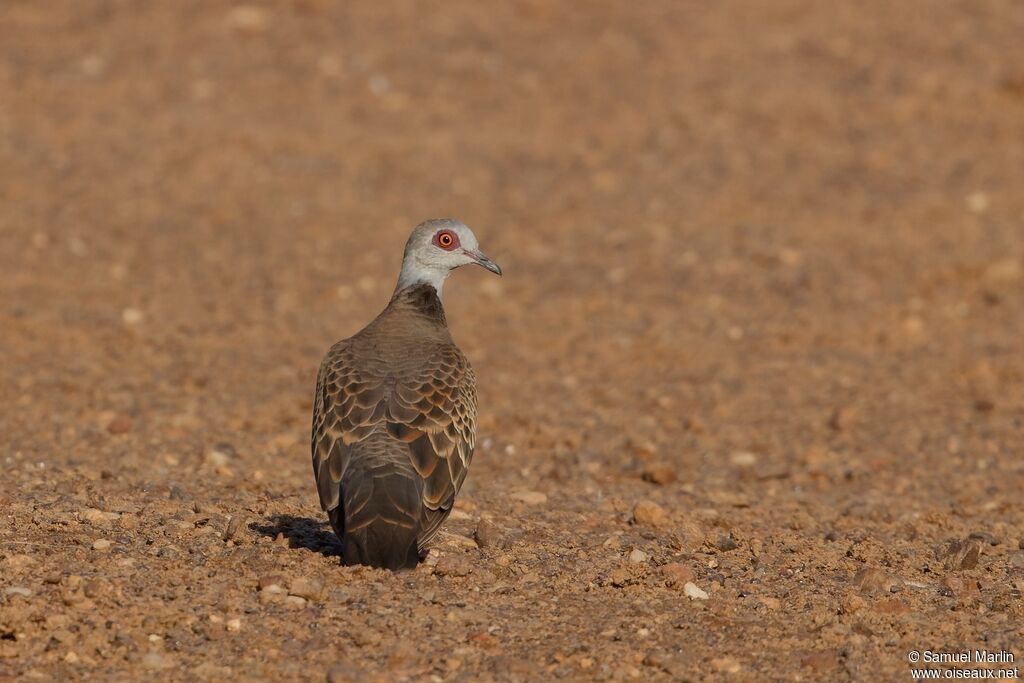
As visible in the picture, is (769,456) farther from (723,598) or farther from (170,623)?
(170,623)

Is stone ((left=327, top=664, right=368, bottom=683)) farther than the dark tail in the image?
No

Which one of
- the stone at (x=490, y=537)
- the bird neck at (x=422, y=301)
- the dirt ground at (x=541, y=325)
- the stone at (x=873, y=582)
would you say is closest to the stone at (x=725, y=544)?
the dirt ground at (x=541, y=325)

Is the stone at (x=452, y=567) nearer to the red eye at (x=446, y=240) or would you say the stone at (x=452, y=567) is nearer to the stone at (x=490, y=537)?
the stone at (x=490, y=537)

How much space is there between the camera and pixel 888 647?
279 inches

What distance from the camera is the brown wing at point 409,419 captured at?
24.6 feet

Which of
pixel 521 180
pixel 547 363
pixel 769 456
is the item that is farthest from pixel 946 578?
pixel 521 180

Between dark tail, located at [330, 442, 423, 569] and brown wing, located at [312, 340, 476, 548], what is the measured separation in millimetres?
118

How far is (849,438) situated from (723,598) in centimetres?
467

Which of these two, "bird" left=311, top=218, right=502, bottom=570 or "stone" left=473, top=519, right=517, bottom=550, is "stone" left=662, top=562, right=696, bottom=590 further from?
"bird" left=311, top=218, right=502, bottom=570

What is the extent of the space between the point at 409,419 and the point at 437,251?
182 cm

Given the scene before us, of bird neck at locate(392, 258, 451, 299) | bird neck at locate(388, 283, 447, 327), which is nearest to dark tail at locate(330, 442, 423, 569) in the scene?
bird neck at locate(388, 283, 447, 327)

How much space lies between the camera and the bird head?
9211 mm

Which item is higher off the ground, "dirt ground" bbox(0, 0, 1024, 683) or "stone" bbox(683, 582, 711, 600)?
"dirt ground" bbox(0, 0, 1024, 683)

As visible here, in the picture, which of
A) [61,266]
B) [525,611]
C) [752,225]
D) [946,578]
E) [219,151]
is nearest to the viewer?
[525,611]
